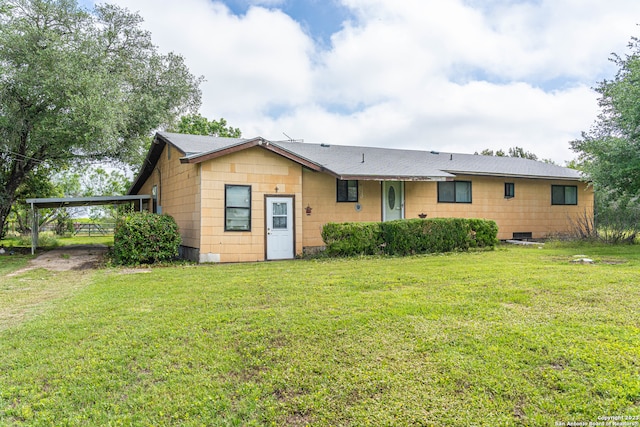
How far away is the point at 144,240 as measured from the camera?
10266mm

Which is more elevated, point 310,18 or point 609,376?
point 310,18

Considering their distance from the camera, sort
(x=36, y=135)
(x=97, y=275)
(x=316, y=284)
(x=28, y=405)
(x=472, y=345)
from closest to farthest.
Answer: (x=28, y=405) < (x=472, y=345) < (x=316, y=284) < (x=97, y=275) < (x=36, y=135)

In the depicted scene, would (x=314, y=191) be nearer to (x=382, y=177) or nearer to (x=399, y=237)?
(x=382, y=177)

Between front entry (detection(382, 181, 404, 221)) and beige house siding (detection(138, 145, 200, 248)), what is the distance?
20.6 ft

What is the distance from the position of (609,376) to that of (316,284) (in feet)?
14.5

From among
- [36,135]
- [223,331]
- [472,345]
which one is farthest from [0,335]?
[36,135]

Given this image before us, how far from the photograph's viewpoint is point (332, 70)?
16797 millimetres

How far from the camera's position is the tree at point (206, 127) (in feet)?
98.2

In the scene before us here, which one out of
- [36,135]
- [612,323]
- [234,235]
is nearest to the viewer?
[612,323]

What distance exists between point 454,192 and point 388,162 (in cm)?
277

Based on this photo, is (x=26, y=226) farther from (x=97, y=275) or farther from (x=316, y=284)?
(x=316, y=284)

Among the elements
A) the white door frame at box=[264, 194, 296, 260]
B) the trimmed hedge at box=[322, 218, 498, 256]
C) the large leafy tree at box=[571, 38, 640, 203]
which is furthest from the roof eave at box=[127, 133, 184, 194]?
the large leafy tree at box=[571, 38, 640, 203]

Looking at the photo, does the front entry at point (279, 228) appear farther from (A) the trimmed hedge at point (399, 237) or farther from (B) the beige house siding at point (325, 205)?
(A) the trimmed hedge at point (399, 237)

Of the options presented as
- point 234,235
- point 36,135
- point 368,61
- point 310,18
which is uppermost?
point 310,18
